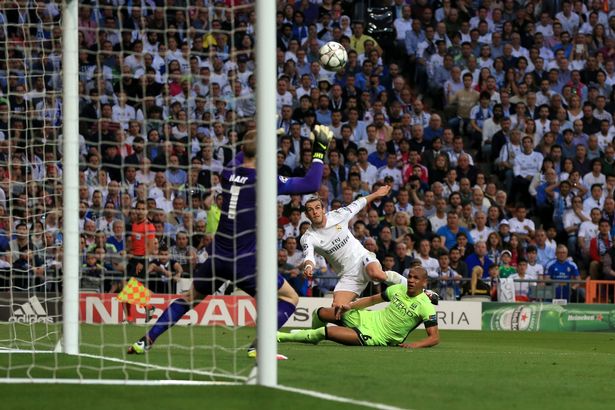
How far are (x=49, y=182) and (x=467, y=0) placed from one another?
14356mm

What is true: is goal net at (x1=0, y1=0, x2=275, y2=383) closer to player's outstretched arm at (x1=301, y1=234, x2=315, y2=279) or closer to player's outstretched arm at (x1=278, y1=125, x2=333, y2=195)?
player's outstretched arm at (x1=301, y1=234, x2=315, y2=279)

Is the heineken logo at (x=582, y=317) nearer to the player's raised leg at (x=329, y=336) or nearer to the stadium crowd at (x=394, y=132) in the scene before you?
the stadium crowd at (x=394, y=132)

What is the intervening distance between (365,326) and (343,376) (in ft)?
15.3

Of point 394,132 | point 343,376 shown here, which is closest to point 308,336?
point 343,376

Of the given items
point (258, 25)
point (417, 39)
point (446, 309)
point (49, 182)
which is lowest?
point (446, 309)

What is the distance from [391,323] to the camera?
566 inches

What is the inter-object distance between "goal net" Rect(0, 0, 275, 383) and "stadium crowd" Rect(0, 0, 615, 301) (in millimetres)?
70

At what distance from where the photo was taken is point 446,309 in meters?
21.6

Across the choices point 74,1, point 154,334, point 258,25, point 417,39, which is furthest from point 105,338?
point 417,39

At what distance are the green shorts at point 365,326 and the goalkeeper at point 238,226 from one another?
2.92m

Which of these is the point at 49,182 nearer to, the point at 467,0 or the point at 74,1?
the point at 74,1

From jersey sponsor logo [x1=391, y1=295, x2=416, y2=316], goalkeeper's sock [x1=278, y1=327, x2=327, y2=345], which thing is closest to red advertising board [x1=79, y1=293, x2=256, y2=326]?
goalkeeper's sock [x1=278, y1=327, x2=327, y2=345]

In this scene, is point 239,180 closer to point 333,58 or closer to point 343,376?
point 343,376

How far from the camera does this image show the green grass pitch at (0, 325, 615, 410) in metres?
8.13
